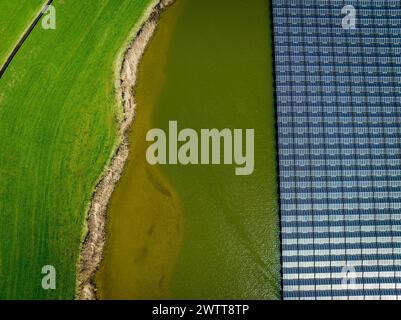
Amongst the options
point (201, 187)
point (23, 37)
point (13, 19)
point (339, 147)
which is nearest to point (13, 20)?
point (13, 19)

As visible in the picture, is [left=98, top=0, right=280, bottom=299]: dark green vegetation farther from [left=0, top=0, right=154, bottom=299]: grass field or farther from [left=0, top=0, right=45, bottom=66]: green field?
[left=0, top=0, right=45, bottom=66]: green field

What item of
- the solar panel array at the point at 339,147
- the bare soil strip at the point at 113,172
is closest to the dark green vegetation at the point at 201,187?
the bare soil strip at the point at 113,172

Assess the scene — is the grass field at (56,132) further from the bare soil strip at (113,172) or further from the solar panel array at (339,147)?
the solar panel array at (339,147)

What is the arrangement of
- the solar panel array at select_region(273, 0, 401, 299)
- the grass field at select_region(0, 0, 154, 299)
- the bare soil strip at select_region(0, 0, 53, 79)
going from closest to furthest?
1. the grass field at select_region(0, 0, 154, 299)
2. the solar panel array at select_region(273, 0, 401, 299)
3. the bare soil strip at select_region(0, 0, 53, 79)

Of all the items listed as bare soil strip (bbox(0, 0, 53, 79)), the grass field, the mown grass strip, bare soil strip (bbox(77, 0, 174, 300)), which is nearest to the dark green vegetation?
bare soil strip (bbox(77, 0, 174, 300))

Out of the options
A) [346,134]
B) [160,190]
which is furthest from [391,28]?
[160,190]
